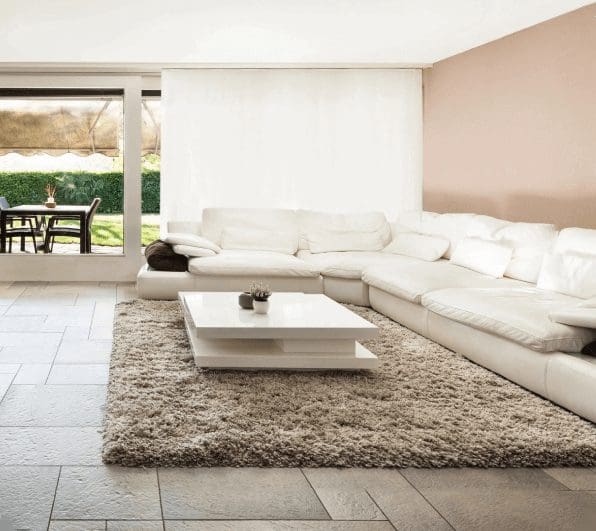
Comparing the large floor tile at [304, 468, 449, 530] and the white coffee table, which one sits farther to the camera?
the white coffee table

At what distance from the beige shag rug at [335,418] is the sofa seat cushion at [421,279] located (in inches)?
31.7

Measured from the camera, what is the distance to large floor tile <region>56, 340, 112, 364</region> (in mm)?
4441

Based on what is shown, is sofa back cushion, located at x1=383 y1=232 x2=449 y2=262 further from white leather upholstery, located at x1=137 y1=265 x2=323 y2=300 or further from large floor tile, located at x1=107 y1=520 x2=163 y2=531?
large floor tile, located at x1=107 y1=520 x2=163 y2=531

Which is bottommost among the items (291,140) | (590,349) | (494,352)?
(494,352)

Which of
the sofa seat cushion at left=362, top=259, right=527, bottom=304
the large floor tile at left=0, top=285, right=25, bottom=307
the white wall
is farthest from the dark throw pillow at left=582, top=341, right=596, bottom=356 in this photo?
the white wall

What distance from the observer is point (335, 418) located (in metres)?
3.30

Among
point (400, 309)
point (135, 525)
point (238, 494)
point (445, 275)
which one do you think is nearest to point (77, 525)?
point (135, 525)

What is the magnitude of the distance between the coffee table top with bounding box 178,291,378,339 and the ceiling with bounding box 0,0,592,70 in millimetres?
2203

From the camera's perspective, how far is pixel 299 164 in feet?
27.4

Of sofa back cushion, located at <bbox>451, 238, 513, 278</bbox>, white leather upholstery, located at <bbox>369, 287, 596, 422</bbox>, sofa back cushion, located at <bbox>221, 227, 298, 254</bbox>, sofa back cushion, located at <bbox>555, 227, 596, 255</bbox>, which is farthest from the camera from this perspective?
sofa back cushion, located at <bbox>221, 227, 298, 254</bbox>

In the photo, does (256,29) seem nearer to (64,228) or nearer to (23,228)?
(64,228)

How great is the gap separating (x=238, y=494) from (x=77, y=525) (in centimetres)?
53

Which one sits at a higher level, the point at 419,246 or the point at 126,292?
the point at 419,246

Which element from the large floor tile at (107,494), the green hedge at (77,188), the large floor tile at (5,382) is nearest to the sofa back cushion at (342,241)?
the green hedge at (77,188)
